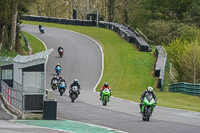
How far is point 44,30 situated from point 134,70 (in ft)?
91.5

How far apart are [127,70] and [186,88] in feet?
41.1

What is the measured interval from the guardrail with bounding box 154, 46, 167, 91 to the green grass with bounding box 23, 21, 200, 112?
63 centimetres

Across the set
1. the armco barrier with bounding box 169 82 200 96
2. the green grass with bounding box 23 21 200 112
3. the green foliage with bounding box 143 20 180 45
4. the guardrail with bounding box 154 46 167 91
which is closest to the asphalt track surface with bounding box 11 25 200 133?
the green grass with bounding box 23 21 200 112

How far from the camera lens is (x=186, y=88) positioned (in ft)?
132

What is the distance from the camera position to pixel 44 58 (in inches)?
803

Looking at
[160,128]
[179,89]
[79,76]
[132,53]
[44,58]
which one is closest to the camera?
[160,128]

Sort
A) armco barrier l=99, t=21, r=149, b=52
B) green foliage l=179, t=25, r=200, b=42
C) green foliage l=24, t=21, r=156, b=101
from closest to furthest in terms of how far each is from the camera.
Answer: green foliage l=24, t=21, r=156, b=101, armco barrier l=99, t=21, r=149, b=52, green foliage l=179, t=25, r=200, b=42

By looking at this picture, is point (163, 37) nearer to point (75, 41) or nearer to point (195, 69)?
point (75, 41)

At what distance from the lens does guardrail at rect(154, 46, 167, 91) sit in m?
44.0

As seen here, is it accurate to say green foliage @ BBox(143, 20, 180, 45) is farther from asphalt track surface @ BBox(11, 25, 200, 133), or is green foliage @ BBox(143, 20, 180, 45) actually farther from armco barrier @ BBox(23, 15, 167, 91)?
asphalt track surface @ BBox(11, 25, 200, 133)

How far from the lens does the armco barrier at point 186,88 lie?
38.8 metres

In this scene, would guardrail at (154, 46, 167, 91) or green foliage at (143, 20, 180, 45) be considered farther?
green foliage at (143, 20, 180, 45)

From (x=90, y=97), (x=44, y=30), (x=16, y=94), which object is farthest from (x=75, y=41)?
(x=16, y=94)

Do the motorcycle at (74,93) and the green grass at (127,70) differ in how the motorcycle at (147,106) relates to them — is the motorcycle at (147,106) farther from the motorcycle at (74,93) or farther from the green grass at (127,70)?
the green grass at (127,70)
